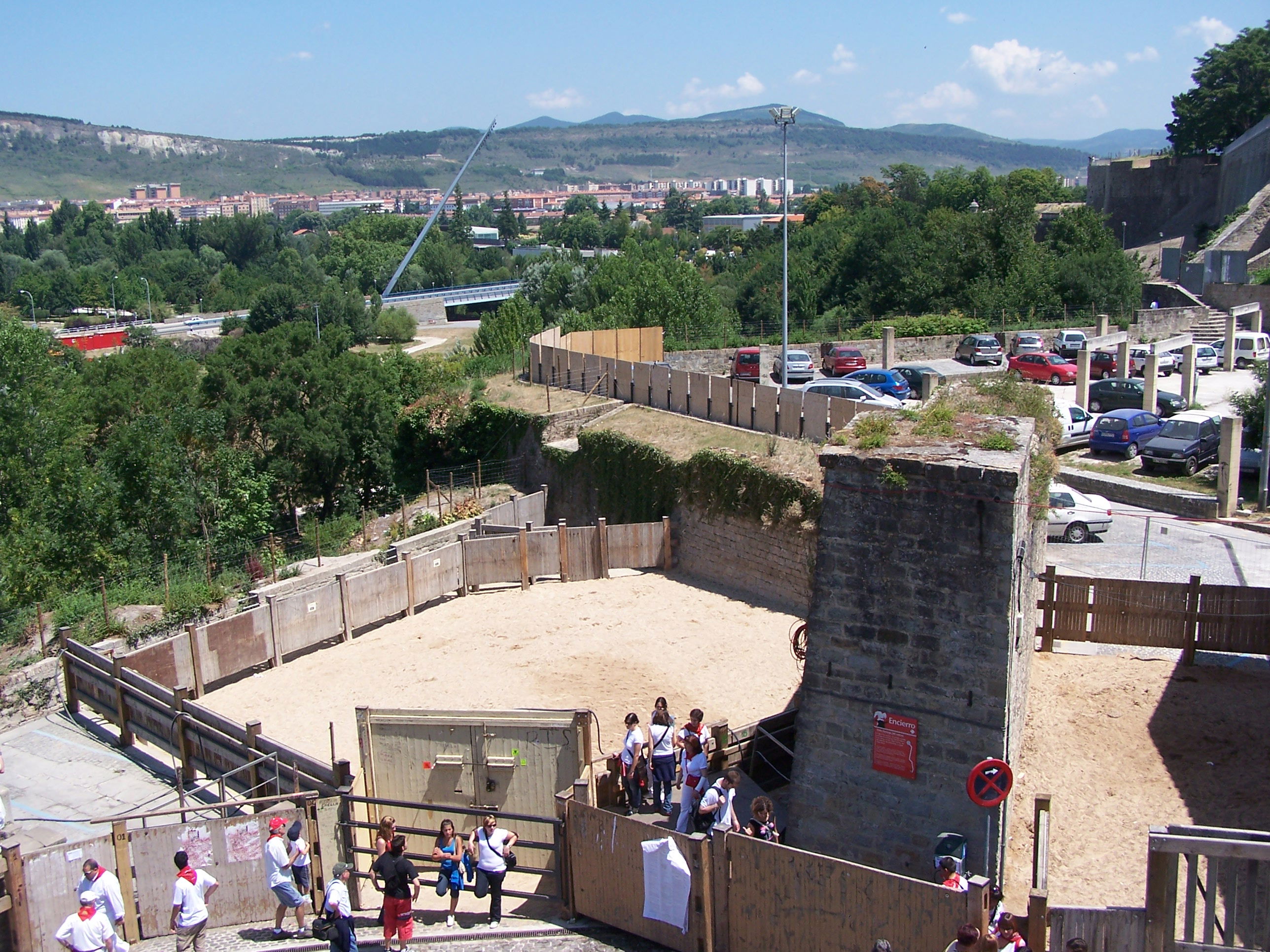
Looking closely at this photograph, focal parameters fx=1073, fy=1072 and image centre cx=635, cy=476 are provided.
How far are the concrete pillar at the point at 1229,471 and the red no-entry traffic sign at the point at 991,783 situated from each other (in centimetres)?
1597

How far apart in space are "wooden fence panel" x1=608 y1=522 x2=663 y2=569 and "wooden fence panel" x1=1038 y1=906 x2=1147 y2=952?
49.0 ft

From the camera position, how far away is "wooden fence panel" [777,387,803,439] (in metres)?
23.9

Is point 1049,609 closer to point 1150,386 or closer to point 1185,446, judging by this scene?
point 1185,446

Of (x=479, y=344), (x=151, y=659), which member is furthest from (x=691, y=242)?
(x=151, y=659)

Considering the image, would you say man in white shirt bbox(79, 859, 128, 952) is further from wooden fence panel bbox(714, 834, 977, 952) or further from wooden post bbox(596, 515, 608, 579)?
wooden post bbox(596, 515, 608, 579)

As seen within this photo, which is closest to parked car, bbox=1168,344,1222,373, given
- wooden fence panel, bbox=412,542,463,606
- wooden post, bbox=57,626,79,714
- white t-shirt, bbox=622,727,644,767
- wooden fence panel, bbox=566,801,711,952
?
wooden fence panel, bbox=412,542,463,606

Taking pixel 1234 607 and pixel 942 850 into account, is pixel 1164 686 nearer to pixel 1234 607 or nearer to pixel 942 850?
pixel 1234 607

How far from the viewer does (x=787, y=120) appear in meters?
28.9

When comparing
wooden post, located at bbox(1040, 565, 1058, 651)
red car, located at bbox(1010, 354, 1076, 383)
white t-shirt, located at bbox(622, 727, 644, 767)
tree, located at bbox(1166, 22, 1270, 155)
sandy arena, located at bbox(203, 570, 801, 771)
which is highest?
tree, located at bbox(1166, 22, 1270, 155)

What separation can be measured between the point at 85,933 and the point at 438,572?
12.0 m

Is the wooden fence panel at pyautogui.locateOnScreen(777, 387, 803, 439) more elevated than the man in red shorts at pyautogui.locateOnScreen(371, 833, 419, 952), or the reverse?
the wooden fence panel at pyautogui.locateOnScreen(777, 387, 803, 439)

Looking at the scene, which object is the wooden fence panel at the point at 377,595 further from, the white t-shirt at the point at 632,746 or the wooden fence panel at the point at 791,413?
the white t-shirt at the point at 632,746

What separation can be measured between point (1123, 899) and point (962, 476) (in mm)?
4085

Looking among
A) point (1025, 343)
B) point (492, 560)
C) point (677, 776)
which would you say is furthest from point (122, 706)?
point (1025, 343)
